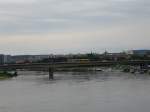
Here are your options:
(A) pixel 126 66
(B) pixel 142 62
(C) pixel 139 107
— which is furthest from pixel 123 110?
(A) pixel 126 66

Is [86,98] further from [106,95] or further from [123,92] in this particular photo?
[123,92]

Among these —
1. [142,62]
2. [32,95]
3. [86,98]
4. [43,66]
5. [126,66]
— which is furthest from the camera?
[126,66]

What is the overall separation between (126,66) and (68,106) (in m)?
36.5

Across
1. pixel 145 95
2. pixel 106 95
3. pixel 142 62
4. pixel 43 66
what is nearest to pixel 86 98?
pixel 106 95

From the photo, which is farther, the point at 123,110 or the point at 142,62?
the point at 142,62

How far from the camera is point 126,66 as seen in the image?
53.5 m

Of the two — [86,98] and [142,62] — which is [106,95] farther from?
[142,62]

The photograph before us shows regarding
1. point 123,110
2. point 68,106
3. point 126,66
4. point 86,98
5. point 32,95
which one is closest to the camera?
point 123,110

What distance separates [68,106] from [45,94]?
5181 mm

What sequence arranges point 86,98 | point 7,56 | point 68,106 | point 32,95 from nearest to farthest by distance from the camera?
point 68,106 < point 86,98 < point 32,95 < point 7,56

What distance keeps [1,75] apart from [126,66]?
17264 mm

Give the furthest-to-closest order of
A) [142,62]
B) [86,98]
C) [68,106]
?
1. [142,62]
2. [86,98]
3. [68,106]

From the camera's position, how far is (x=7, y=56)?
103938 millimetres

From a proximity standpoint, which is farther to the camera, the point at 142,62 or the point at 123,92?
the point at 142,62
